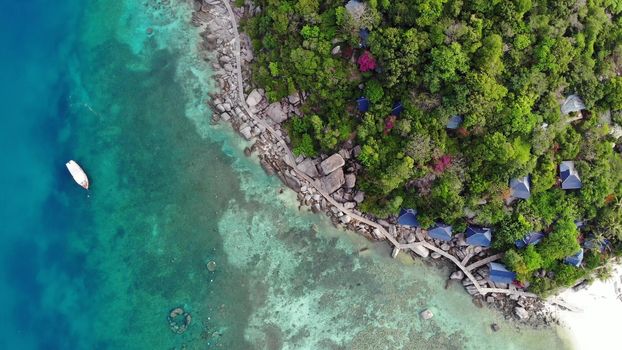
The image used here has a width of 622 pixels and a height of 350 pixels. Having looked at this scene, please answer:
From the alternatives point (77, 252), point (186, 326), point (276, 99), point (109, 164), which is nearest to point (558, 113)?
point (276, 99)

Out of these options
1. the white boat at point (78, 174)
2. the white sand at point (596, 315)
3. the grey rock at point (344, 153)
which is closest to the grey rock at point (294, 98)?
the grey rock at point (344, 153)

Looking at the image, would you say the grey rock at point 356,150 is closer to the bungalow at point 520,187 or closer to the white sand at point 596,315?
the bungalow at point 520,187

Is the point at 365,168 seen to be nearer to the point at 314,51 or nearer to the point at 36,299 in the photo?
the point at 314,51

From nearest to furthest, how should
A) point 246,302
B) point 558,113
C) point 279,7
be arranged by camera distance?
point 558,113 < point 279,7 < point 246,302

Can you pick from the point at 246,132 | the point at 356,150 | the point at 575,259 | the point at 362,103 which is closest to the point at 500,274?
the point at 575,259

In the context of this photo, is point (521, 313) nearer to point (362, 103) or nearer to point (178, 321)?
point (362, 103)

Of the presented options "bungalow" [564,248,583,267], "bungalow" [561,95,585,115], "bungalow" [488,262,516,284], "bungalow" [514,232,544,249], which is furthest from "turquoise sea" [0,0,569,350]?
"bungalow" [561,95,585,115]

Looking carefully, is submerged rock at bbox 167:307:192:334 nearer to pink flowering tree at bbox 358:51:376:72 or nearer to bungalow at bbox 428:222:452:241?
bungalow at bbox 428:222:452:241
